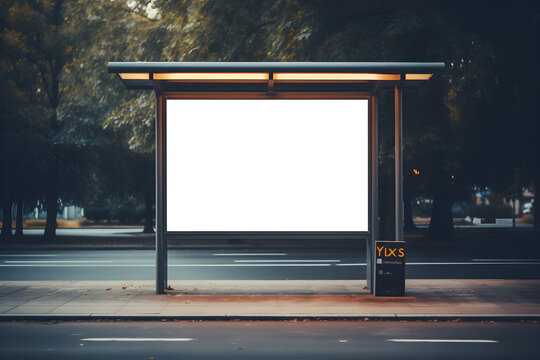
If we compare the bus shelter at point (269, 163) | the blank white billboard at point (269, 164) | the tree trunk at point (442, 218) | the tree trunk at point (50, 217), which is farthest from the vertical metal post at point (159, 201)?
the tree trunk at point (442, 218)

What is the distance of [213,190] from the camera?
1152 cm

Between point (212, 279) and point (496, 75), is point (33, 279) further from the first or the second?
point (496, 75)

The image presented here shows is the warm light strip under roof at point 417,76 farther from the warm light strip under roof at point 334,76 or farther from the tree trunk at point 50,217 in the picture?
the tree trunk at point 50,217

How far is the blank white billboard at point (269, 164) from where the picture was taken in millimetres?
11438

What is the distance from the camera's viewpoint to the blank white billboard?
1144 cm

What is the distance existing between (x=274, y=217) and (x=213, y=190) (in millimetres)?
1208

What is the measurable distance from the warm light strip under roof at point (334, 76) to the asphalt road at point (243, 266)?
533cm

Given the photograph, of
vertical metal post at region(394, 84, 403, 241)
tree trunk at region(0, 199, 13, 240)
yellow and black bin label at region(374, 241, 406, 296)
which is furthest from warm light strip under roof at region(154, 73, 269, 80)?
tree trunk at region(0, 199, 13, 240)

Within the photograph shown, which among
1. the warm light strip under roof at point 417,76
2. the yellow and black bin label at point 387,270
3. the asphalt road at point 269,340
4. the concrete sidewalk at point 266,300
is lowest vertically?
the asphalt road at point 269,340

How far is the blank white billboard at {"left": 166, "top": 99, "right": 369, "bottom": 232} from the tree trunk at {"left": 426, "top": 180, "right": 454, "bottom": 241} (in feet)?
61.3

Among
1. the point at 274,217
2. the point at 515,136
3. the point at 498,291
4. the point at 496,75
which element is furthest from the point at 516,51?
the point at 274,217

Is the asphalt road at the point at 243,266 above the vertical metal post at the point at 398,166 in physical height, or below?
below

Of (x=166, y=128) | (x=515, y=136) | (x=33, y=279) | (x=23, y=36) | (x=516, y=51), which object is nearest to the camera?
(x=166, y=128)

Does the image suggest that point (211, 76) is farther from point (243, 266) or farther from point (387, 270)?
point (243, 266)
